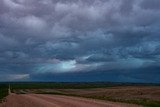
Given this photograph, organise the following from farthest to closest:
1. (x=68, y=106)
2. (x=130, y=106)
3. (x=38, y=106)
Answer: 1. (x=38, y=106)
2. (x=68, y=106)
3. (x=130, y=106)

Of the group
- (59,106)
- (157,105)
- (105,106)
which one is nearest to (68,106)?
(59,106)

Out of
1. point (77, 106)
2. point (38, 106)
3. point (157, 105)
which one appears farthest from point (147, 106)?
point (38, 106)

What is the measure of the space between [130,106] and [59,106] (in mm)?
6790

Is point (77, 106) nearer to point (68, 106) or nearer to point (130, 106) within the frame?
point (68, 106)

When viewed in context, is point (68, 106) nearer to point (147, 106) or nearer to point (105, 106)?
point (105, 106)

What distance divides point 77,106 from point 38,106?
4.91 meters

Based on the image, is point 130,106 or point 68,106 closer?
point 130,106

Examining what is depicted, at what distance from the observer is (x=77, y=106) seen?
106 feet

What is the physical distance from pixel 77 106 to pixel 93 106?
5.10ft

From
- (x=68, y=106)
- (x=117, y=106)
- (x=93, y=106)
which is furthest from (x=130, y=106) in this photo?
(x=68, y=106)

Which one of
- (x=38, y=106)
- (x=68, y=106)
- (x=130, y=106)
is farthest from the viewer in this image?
(x=38, y=106)

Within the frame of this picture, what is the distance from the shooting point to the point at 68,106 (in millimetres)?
32969

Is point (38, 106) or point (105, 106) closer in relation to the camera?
point (105, 106)

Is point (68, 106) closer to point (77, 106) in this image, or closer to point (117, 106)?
point (77, 106)
